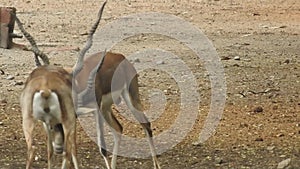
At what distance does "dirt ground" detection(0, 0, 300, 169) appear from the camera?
825cm

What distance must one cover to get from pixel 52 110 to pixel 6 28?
281 inches

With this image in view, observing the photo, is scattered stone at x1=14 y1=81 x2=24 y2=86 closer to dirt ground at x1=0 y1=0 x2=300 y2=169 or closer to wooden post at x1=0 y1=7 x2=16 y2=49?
dirt ground at x1=0 y1=0 x2=300 y2=169

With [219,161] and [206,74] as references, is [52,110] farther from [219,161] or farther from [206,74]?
[206,74]

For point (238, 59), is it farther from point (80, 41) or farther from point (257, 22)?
point (257, 22)

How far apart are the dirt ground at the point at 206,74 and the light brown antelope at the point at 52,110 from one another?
1.10 m

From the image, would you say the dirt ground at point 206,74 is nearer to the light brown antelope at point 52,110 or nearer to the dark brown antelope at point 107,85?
the dark brown antelope at point 107,85

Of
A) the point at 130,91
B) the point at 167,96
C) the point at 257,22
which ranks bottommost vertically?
the point at 257,22

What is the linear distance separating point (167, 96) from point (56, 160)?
9.33 feet

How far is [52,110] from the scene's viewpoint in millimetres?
6641

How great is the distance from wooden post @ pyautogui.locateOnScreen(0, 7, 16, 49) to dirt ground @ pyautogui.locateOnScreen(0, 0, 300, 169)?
177 millimetres

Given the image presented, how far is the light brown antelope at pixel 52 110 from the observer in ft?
21.8

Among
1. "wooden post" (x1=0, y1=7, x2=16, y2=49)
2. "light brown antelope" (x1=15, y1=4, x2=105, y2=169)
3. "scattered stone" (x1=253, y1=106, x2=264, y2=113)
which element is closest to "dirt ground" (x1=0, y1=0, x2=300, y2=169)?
"scattered stone" (x1=253, y1=106, x2=264, y2=113)

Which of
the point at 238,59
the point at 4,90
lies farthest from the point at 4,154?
the point at 238,59

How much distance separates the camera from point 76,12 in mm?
19188
